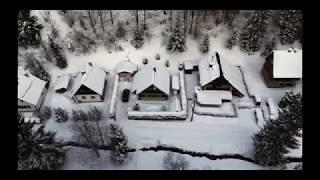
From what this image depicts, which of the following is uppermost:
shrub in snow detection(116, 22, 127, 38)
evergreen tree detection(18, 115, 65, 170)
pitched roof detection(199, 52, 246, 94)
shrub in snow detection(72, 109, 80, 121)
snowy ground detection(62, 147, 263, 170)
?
shrub in snow detection(116, 22, 127, 38)

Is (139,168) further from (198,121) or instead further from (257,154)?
(257,154)

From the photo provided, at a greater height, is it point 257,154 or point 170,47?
point 170,47

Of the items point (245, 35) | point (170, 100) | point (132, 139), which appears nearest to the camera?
point (132, 139)

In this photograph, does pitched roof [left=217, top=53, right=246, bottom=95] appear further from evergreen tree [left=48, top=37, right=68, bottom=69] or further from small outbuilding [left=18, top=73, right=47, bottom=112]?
small outbuilding [left=18, top=73, right=47, bottom=112]

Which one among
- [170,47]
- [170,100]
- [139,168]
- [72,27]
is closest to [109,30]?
[72,27]

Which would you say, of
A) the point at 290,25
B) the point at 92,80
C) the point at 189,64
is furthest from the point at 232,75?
the point at 92,80

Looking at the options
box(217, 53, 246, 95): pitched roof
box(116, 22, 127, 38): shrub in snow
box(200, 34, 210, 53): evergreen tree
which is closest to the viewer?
box(217, 53, 246, 95): pitched roof

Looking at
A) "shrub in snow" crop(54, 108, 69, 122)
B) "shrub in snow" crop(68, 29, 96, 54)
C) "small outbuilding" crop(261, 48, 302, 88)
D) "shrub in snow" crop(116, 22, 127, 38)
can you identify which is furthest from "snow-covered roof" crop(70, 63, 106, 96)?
"small outbuilding" crop(261, 48, 302, 88)
